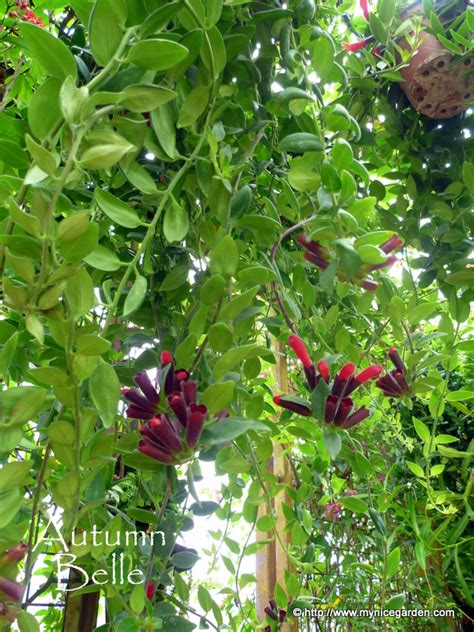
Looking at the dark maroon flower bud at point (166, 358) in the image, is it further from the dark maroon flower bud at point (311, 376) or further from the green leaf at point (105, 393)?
the dark maroon flower bud at point (311, 376)

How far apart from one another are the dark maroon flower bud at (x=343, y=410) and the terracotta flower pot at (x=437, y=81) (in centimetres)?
39

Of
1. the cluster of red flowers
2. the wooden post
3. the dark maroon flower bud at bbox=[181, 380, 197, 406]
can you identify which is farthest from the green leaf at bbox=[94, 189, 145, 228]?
the wooden post

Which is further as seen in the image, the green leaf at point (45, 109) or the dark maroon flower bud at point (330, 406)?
the dark maroon flower bud at point (330, 406)

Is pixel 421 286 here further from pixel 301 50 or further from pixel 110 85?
pixel 110 85

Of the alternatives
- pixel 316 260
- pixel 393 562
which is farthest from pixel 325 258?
pixel 393 562

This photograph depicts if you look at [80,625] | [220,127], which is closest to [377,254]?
[220,127]

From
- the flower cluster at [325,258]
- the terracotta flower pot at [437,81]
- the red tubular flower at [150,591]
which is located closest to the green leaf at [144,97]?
the flower cluster at [325,258]

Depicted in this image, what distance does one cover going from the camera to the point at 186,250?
1.57 feet

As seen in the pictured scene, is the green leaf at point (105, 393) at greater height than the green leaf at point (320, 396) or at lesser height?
lesser

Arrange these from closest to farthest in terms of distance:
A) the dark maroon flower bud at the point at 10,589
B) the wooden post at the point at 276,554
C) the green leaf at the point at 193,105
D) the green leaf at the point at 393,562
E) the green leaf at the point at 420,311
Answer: the dark maroon flower bud at the point at 10,589
the green leaf at the point at 193,105
the green leaf at the point at 420,311
the green leaf at the point at 393,562
the wooden post at the point at 276,554

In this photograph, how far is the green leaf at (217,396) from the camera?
336 mm

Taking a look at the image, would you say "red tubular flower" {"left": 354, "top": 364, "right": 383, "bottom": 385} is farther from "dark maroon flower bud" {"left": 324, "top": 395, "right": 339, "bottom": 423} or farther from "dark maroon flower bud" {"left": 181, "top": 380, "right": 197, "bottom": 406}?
"dark maroon flower bud" {"left": 181, "top": 380, "right": 197, "bottom": 406}

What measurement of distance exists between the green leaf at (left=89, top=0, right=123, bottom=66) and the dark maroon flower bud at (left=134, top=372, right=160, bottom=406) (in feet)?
0.62

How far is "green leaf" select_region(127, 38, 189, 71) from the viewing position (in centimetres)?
29
